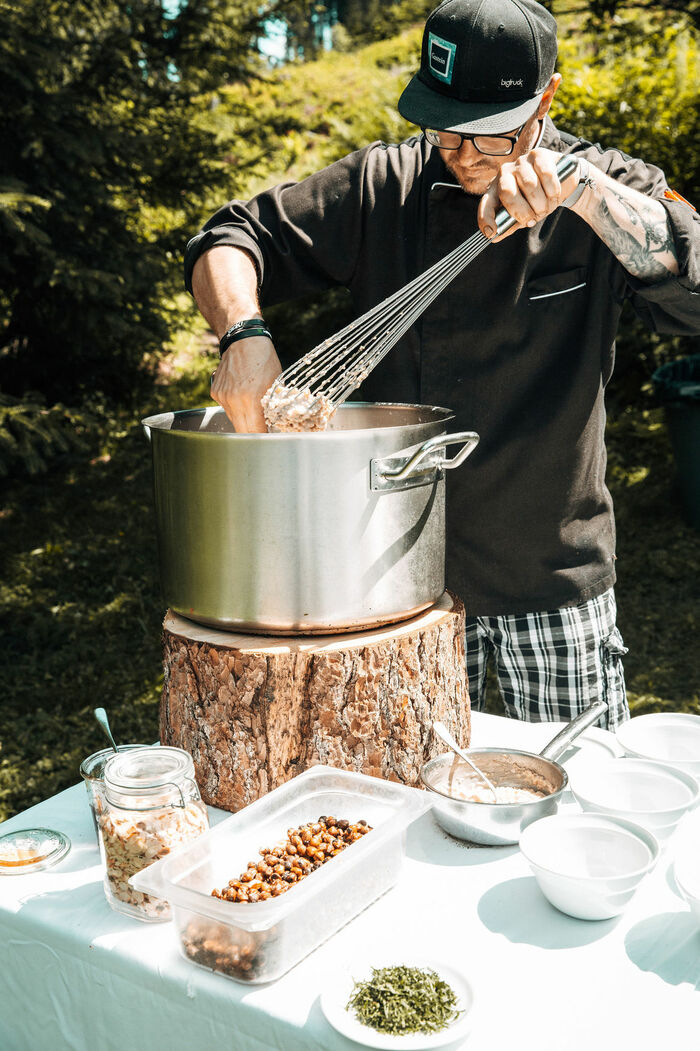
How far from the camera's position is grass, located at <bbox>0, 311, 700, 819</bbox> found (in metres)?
3.60

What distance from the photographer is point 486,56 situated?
1.56 metres

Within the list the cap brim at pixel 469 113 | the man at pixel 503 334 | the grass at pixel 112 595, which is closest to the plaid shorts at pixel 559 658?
the man at pixel 503 334

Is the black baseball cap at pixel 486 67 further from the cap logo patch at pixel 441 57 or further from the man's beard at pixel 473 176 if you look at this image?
the man's beard at pixel 473 176

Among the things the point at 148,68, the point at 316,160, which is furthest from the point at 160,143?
the point at 316,160

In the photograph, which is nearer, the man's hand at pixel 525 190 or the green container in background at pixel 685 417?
the man's hand at pixel 525 190

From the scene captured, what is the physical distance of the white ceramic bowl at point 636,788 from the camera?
1291mm

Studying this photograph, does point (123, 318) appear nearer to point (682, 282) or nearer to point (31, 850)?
point (682, 282)

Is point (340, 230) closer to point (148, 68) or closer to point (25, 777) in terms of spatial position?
point (25, 777)

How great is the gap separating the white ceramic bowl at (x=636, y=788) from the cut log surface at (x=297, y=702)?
0.29 metres

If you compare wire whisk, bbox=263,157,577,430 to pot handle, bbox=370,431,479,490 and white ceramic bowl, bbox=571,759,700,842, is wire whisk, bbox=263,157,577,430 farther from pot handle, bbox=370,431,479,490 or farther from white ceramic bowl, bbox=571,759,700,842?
white ceramic bowl, bbox=571,759,700,842

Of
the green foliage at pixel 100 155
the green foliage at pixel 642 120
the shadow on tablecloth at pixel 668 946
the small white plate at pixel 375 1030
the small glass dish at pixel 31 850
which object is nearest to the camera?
the small white plate at pixel 375 1030

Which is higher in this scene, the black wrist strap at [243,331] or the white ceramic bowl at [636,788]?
the black wrist strap at [243,331]

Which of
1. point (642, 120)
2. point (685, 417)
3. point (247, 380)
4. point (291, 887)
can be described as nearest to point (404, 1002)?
point (291, 887)

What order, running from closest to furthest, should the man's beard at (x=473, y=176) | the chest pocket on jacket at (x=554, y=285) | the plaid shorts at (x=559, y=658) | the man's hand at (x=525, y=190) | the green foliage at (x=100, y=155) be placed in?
the man's hand at (x=525, y=190)
the man's beard at (x=473, y=176)
the chest pocket on jacket at (x=554, y=285)
the plaid shorts at (x=559, y=658)
the green foliage at (x=100, y=155)
